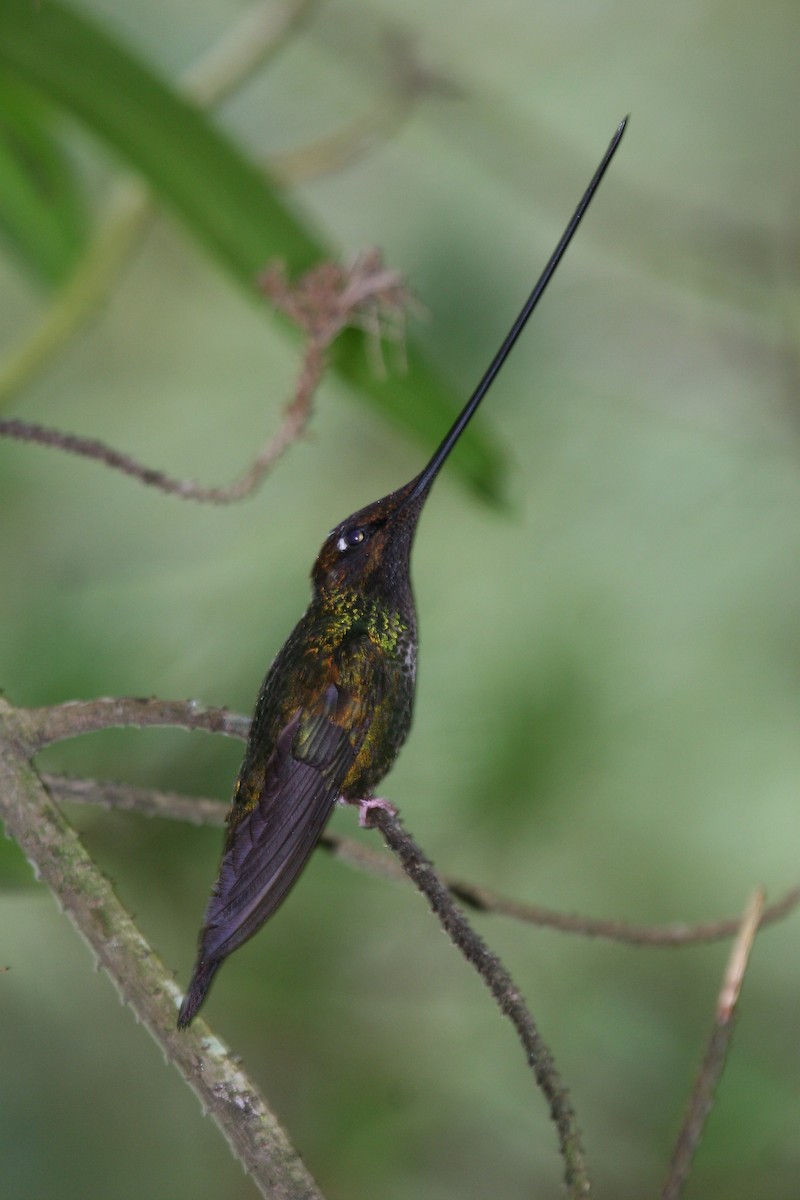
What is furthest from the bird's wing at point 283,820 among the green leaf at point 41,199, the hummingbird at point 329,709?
the green leaf at point 41,199

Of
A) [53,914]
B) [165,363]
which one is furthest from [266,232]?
[165,363]

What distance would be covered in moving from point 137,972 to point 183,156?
41.1 inches

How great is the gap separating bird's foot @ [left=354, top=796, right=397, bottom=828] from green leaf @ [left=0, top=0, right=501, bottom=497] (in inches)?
25.8

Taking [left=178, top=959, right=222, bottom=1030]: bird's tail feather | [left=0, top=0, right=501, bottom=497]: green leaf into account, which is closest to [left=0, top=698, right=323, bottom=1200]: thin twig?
[left=178, top=959, right=222, bottom=1030]: bird's tail feather

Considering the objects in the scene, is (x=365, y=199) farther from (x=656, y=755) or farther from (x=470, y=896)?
(x=470, y=896)

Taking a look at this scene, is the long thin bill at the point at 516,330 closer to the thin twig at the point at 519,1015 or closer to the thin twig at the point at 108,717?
the thin twig at the point at 108,717

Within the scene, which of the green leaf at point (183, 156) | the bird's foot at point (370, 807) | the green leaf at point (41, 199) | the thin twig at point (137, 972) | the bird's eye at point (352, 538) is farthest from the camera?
the green leaf at point (41, 199)

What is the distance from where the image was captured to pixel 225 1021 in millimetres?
2406

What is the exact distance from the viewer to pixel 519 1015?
81 cm

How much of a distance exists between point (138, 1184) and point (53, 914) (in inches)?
24.4

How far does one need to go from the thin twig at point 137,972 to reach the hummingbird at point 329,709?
0.02 meters

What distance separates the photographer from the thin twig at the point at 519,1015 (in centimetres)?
79

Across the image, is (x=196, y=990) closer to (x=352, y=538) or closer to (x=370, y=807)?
(x=370, y=807)

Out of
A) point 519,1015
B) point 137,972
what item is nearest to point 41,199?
point 137,972
